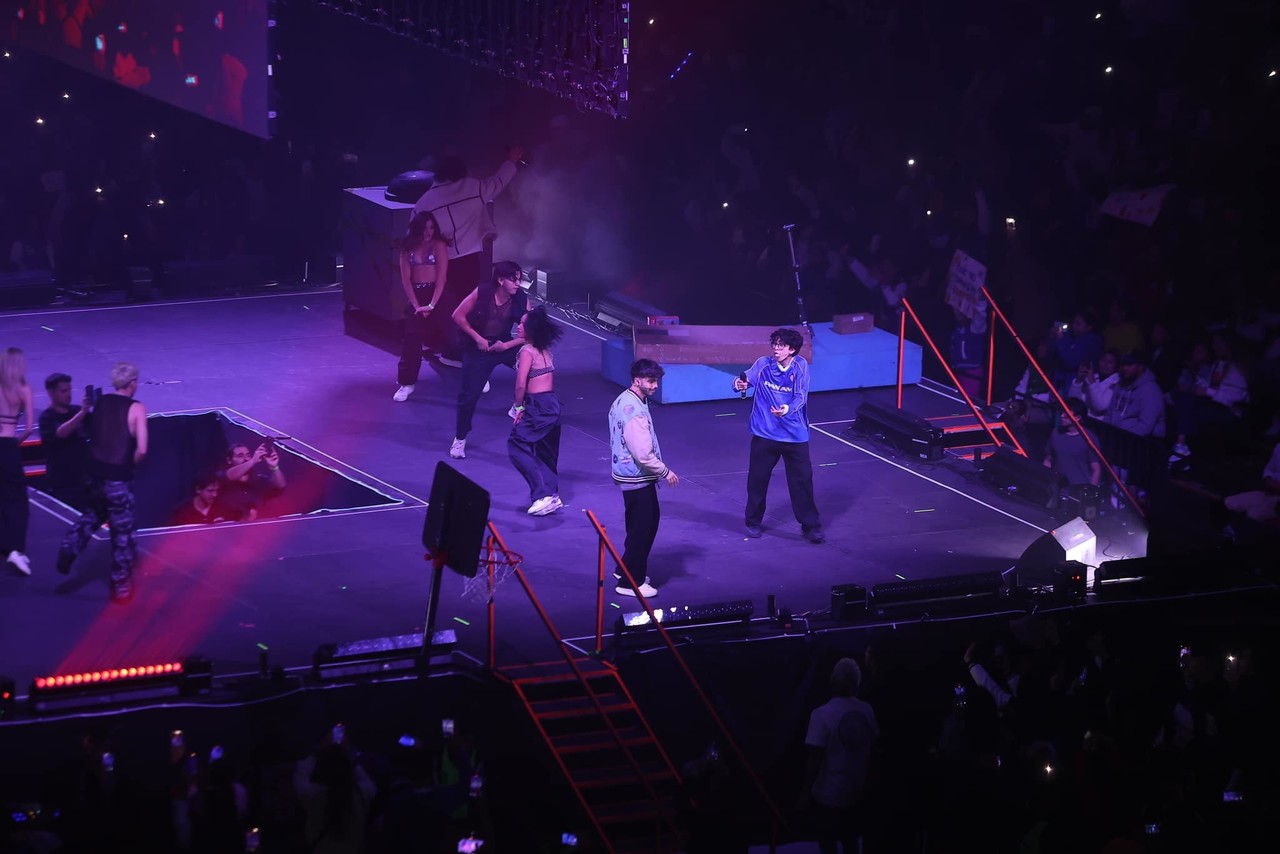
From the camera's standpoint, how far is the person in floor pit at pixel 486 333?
13.4 m

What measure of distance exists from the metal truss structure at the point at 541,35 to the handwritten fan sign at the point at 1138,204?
204 inches

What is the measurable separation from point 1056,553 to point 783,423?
7.04ft

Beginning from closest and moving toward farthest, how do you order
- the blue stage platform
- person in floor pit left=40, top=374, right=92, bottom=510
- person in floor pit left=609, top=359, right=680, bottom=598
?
→ person in floor pit left=609, top=359, right=680, bottom=598 → person in floor pit left=40, top=374, right=92, bottom=510 → the blue stage platform

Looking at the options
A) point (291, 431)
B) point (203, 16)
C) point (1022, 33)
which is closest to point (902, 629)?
point (291, 431)

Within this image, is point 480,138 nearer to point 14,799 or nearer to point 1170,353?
point 1170,353

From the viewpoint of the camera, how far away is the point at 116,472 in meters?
10.6

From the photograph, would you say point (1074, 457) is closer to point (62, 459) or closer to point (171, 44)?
point (62, 459)

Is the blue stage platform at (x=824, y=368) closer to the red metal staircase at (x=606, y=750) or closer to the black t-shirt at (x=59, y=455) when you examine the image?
the black t-shirt at (x=59, y=455)

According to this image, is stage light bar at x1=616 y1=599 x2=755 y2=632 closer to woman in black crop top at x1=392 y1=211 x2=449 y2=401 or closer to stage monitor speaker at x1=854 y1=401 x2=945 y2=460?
stage monitor speaker at x1=854 y1=401 x2=945 y2=460

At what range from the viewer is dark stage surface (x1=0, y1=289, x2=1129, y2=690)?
10.7 m

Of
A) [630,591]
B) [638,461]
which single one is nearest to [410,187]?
[630,591]

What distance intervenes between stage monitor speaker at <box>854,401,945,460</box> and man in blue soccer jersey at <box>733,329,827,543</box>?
245cm

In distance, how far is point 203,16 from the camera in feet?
59.6

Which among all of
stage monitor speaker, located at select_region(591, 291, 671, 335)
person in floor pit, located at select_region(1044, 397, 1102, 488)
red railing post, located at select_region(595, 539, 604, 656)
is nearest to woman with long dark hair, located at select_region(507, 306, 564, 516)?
red railing post, located at select_region(595, 539, 604, 656)
